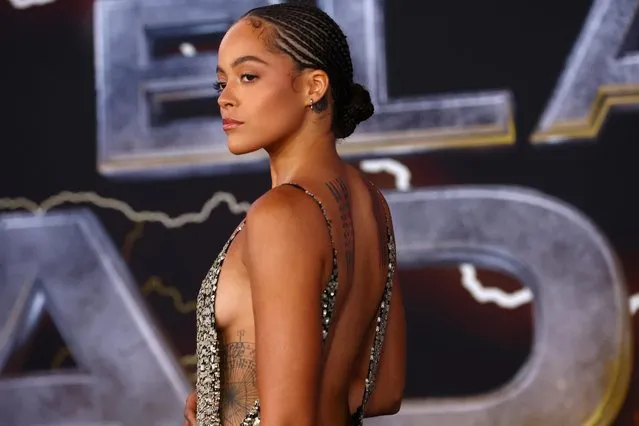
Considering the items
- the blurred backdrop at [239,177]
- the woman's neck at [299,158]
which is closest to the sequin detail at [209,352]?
the woman's neck at [299,158]

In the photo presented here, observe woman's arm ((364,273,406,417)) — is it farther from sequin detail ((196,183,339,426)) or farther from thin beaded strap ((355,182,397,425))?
sequin detail ((196,183,339,426))

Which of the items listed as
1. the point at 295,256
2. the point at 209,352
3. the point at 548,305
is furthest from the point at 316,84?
the point at 548,305

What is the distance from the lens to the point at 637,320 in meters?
3.23

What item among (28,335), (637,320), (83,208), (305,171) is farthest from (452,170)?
(305,171)

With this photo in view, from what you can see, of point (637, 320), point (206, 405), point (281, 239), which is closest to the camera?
point (281, 239)

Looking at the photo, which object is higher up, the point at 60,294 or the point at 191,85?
the point at 191,85

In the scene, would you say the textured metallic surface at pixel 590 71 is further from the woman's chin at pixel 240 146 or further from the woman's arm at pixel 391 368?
the woman's chin at pixel 240 146

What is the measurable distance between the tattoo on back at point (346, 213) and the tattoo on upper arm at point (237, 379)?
0.63ft

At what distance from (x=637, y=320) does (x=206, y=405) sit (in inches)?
80.5

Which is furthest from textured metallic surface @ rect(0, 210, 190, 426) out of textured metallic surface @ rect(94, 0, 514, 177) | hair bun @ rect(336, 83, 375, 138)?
hair bun @ rect(336, 83, 375, 138)

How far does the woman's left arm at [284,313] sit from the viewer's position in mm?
1354

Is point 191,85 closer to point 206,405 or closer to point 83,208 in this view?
point 83,208

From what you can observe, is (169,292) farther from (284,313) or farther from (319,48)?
(284,313)

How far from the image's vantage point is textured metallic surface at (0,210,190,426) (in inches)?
137
